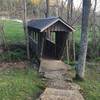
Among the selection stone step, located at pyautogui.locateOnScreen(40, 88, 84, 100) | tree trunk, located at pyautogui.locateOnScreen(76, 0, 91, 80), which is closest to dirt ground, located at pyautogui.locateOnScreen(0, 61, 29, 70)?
tree trunk, located at pyautogui.locateOnScreen(76, 0, 91, 80)

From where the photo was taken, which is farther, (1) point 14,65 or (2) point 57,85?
(1) point 14,65

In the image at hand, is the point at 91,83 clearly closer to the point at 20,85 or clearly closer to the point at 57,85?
the point at 57,85

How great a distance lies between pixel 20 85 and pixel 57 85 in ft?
5.79

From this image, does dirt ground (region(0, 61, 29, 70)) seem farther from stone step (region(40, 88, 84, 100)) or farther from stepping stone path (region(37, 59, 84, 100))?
stone step (region(40, 88, 84, 100))

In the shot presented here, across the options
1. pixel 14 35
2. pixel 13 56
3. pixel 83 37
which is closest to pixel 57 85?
pixel 83 37

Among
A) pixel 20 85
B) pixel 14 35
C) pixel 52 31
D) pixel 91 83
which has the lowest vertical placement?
pixel 91 83

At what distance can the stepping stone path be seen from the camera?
10.4 meters

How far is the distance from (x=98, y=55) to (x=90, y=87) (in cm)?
864

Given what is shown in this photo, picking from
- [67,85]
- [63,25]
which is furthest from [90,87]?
[63,25]

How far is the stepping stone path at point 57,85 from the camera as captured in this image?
10406 mm

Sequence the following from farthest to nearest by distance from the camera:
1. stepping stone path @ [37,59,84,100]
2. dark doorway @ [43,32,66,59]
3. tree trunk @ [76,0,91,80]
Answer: dark doorway @ [43,32,66,59] → tree trunk @ [76,0,91,80] → stepping stone path @ [37,59,84,100]

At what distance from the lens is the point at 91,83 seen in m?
13.3

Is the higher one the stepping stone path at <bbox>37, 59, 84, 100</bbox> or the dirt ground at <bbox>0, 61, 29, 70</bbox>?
the stepping stone path at <bbox>37, 59, 84, 100</bbox>

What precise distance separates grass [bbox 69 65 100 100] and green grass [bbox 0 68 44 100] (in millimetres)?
2113
